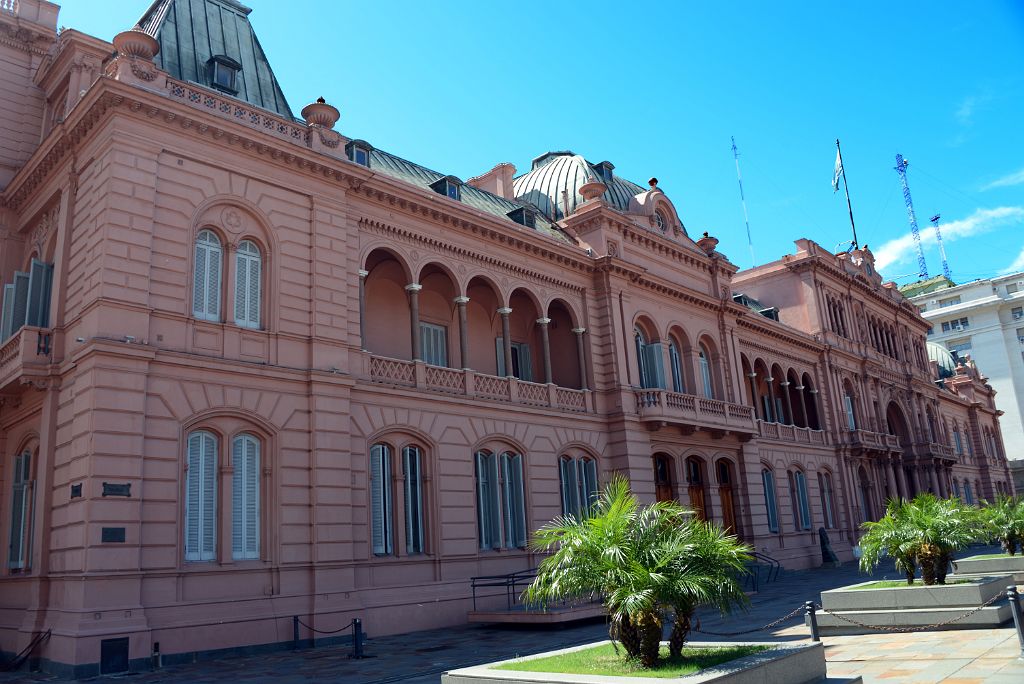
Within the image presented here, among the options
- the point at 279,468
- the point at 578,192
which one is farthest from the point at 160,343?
the point at 578,192

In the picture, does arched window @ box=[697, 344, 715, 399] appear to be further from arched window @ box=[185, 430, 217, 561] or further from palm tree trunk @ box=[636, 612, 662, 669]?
palm tree trunk @ box=[636, 612, 662, 669]

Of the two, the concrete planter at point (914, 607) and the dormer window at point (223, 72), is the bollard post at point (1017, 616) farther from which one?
the dormer window at point (223, 72)

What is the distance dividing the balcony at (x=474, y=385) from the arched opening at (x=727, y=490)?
8.78 m

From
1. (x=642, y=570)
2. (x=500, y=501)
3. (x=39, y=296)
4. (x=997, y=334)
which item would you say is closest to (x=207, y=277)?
(x=39, y=296)

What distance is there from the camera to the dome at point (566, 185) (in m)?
32.9

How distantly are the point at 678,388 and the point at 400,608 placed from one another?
15.7 metres

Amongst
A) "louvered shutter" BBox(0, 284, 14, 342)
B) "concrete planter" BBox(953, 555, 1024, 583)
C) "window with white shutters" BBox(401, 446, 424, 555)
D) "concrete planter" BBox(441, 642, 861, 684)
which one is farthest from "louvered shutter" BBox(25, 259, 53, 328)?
"concrete planter" BBox(953, 555, 1024, 583)

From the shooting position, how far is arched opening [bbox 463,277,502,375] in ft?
88.4

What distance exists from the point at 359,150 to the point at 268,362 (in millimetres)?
8491

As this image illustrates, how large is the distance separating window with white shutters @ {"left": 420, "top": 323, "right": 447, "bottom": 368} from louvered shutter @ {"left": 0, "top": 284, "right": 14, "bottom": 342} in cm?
1056

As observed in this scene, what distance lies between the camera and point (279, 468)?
18344 millimetres

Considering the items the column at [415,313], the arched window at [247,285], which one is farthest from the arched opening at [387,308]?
the arched window at [247,285]

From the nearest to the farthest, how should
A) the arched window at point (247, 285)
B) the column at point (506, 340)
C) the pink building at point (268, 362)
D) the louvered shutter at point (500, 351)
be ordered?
1. the pink building at point (268, 362)
2. the arched window at point (247, 285)
3. the column at point (506, 340)
4. the louvered shutter at point (500, 351)

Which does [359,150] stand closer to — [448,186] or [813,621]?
[448,186]
